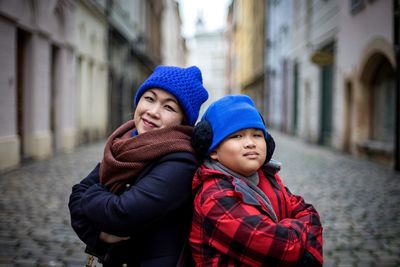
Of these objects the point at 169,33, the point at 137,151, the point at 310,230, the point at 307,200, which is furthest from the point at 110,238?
the point at 169,33

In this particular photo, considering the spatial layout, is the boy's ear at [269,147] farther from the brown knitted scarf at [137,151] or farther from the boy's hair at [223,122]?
the brown knitted scarf at [137,151]

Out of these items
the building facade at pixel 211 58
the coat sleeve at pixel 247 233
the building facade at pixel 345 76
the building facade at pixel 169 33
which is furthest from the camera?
the building facade at pixel 211 58

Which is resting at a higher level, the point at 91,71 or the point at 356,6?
the point at 356,6

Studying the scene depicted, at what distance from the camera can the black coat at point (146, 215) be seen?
5.52 feet

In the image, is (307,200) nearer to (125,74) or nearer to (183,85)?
(183,85)

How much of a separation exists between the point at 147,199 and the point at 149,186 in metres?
0.05

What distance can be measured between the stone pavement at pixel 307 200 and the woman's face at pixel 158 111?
2309 mm

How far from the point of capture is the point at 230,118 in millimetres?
1712

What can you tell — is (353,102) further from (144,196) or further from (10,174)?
(144,196)

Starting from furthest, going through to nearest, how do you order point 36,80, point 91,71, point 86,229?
point 91,71 → point 36,80 → point 86,229

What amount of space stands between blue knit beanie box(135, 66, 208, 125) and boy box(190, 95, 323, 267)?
0.14 meters

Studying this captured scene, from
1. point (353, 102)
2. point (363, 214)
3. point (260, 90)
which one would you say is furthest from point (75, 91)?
point (260, 90)

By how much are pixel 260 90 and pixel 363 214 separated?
36.5m

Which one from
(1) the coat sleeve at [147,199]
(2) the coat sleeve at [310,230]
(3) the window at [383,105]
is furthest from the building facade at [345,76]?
(1) the coat sleeve at [147,199]
